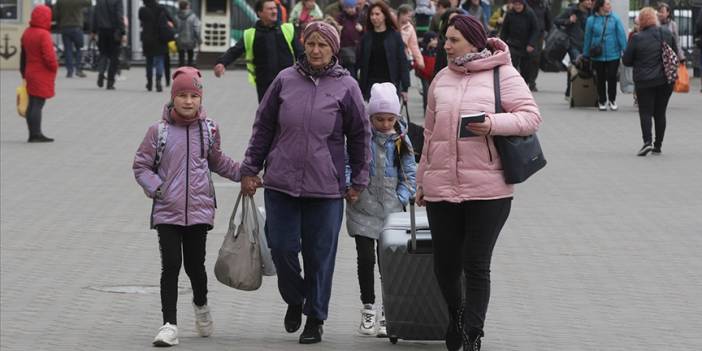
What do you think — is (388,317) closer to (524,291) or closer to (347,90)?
(347,90)

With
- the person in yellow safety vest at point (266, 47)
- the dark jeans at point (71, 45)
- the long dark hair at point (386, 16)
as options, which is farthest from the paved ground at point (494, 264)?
the dark jeans at point (71, 45)

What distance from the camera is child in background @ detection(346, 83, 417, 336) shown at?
8539 millimetres

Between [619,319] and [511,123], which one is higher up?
[511,123]

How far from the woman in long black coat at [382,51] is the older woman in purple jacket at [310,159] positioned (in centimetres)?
875

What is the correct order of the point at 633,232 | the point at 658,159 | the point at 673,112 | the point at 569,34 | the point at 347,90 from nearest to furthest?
the point at 347,90 → the point at 633,232 → the point at 658,159 → the point at 673,112 → the point at 569,34

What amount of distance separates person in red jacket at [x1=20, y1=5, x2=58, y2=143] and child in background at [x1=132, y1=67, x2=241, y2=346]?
1094 cm

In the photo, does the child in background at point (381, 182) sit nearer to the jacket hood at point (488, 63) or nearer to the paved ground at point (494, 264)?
the paved ground at point (494, 264)

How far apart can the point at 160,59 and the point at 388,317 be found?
20141 mm

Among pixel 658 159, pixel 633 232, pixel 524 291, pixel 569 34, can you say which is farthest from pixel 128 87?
pixel 524 291

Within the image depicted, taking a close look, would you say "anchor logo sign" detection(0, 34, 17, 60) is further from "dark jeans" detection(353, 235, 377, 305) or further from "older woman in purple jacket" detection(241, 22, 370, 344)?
"older woman in purple jacket" detection(241, 22, 370, 344)

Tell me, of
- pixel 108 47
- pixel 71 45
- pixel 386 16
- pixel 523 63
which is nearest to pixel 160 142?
pixel 386 16

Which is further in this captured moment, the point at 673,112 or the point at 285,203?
the point at 673,112

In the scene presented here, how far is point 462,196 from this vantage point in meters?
Answer: 7.45

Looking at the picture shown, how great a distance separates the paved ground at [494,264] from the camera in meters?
8.64
